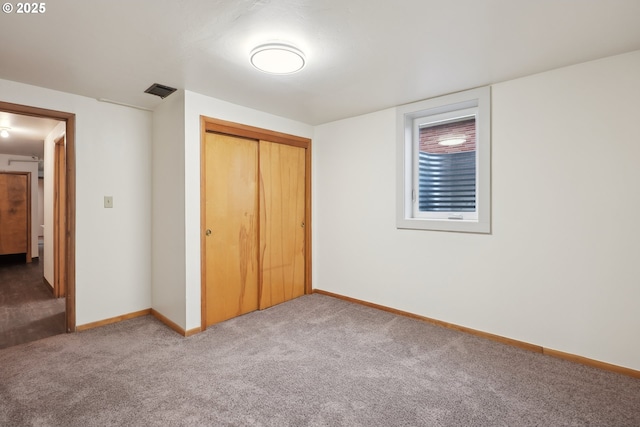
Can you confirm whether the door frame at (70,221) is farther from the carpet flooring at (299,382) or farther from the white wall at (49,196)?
the white wall at (49,196)

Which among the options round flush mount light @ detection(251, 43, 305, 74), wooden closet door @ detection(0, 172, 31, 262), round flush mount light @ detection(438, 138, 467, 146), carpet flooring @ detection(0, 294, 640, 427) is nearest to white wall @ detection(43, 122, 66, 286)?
carpet flooring @ detection(0, 294, 640, 427)

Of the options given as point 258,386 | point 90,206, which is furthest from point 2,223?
point 258,386

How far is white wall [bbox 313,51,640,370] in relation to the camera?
85.4 inches

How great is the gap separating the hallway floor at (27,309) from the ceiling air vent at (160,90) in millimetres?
2384

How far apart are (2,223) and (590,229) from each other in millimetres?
9570

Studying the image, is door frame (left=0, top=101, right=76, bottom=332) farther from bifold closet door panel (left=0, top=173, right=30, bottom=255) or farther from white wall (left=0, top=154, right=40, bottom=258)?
bifold closet door panel (left=0, top=173, right=30, bottom=255)

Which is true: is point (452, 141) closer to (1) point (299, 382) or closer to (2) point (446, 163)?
(2) point (446, 163)

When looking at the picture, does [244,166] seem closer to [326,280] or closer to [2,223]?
[326,280]

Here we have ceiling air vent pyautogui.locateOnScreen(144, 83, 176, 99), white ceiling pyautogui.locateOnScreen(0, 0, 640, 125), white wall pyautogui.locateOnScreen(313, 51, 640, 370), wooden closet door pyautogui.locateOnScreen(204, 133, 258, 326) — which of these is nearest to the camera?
white ceiling pyautogui.locateOnScreen(0, 0, 640, 125)

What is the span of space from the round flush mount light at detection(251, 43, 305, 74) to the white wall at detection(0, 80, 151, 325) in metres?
1.87

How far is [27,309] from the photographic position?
3.51 m

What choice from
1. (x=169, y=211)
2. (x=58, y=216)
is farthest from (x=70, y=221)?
(x=58, y=216)

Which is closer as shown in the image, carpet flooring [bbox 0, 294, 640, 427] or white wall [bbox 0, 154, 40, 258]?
carpet flooring [bbox 0, 294, 640, 427]

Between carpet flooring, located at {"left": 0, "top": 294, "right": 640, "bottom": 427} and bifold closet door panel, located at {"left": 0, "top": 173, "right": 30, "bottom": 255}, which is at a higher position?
bifold closet door panel, located at {"left": 0, "top": 173, "right": 30, "bottom": 255}
